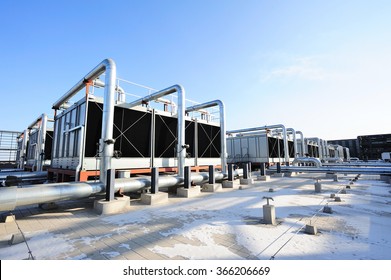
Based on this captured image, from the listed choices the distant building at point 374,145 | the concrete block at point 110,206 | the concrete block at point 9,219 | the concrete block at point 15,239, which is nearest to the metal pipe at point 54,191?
the concrete block at point 110,206

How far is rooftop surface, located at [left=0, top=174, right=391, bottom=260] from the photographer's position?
145 inches

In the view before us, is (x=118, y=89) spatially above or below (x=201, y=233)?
above

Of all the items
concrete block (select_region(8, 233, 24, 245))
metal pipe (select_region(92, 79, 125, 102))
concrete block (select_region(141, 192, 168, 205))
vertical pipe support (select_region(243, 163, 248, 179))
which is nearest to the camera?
concrete block (select_region(8, 233, 24, 245))

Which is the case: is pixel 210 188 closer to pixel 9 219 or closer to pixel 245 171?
pixel 245 171

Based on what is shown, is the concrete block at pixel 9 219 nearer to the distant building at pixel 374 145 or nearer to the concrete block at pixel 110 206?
the concrete block at pixel 110 206

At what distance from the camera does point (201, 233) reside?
475 centimetres

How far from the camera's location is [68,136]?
11047 millimetres

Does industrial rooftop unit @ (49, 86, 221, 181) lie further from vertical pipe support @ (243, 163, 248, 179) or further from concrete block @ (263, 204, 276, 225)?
concrete block @ (263, 204, 276, 225)

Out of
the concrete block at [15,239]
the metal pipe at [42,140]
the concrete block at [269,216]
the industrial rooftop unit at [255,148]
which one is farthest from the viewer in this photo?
the industrial rooftop unit at [255,148]

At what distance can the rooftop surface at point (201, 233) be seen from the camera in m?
3.68

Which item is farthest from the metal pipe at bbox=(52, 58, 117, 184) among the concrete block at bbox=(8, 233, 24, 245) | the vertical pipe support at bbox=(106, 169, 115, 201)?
the concrete block at bbox=(8, 233, 24, 245)

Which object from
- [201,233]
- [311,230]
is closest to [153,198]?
[201,233]

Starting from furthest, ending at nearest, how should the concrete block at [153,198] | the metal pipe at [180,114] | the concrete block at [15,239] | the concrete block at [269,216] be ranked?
the metal pipe at [180,114], the concrete block at [153,198], the concrete block at [269,216], the concrete block at [15,239]

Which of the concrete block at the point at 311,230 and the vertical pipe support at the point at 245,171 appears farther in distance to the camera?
the vertical pipe support at the point at 245,171
